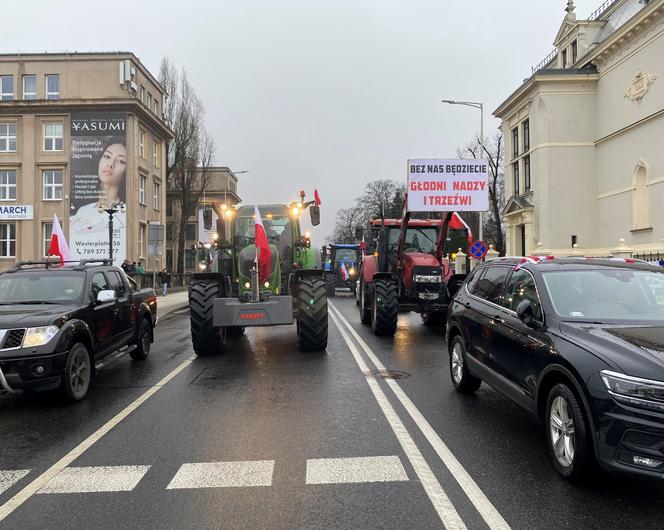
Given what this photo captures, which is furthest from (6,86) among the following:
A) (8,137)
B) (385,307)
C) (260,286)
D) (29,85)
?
(385,307)

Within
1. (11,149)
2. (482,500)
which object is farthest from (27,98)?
(482,500)

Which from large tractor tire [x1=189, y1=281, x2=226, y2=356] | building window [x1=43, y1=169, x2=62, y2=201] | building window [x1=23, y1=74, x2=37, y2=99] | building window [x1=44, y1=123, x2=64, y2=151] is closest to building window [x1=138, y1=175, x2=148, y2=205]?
building window [x1=43, y1=169, x2=62, y2=201]

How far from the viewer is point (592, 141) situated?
39.4 metres

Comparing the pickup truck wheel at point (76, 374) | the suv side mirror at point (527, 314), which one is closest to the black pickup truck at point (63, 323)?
the pickup truck wheel at point (76, 374)

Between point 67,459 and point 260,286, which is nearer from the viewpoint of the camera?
point 67,459

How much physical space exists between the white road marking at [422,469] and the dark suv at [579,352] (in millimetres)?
995

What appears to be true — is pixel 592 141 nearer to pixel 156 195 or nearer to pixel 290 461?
pixel 156 195

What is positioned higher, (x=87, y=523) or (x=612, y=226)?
(x=612, y=226)

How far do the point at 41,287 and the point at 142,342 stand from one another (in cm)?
249

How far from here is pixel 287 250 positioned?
35.4 feet

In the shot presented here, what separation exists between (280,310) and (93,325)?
118 inches

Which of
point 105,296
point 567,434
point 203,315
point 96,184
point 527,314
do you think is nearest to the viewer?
point 567,434

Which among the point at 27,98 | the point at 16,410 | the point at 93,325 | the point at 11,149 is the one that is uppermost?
the point at 27,98

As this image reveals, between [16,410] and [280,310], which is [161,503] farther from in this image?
[280,310]
